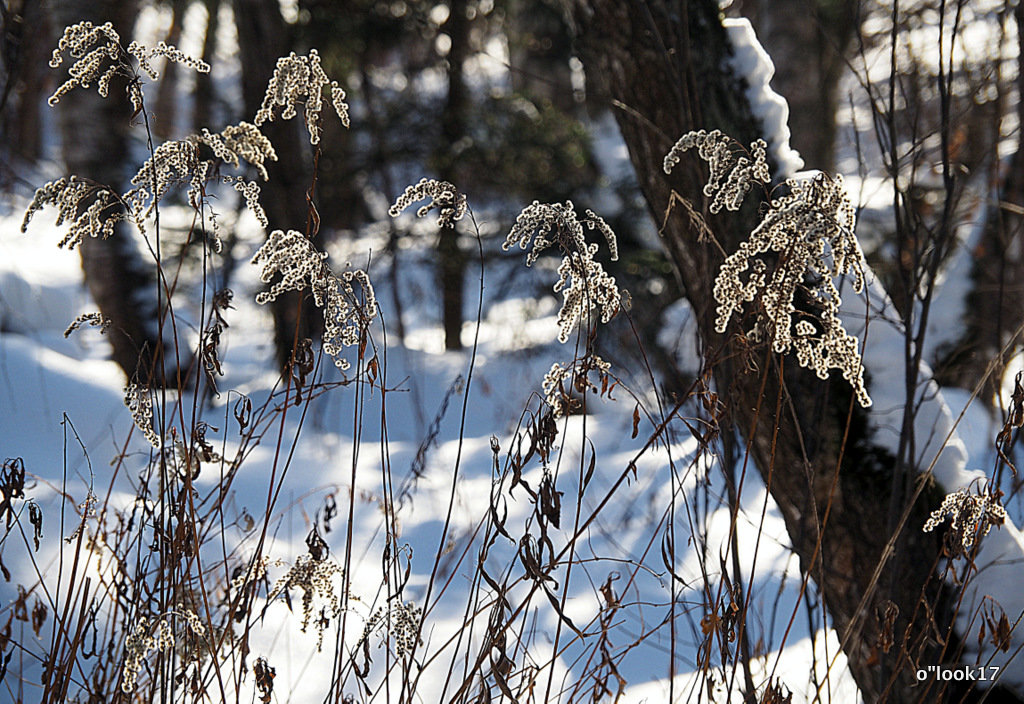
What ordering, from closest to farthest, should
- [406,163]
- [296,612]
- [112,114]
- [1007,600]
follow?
[1007,600], [296,612], [112,114], [406,163]

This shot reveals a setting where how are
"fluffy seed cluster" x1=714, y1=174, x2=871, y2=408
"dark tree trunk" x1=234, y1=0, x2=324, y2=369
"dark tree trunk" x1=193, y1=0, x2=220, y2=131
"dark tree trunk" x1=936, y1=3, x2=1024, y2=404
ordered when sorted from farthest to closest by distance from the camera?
"dark tree trunk" x1=193, y1=0, x2=220, y2=131
"dark tree trunk" x1=936, y1=3, x2=1024, y2=404
"dark tree trunk" x1=234, y1=0, x2=324, y2=369
"fluffy seed cluster" x1=714, y1=174, x2=871, y2=408

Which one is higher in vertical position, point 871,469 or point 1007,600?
point 871,469

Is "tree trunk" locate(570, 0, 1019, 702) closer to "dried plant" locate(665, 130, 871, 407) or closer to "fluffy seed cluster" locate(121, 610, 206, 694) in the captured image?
"dried plant" locate(665, 130, 871, 407)

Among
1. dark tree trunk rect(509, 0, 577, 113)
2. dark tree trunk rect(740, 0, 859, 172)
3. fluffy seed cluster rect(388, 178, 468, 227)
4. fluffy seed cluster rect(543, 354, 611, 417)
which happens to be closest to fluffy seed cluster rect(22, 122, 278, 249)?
fluffy seed cluster rect(388, 178, 468, 227)

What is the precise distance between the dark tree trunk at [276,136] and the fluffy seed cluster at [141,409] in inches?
103

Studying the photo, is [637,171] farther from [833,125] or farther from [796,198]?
[833,125]

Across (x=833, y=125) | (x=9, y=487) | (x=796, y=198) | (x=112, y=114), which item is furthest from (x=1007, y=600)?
(x=833, y=125)

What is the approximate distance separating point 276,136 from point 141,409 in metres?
3.07

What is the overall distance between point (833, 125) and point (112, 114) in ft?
16.0

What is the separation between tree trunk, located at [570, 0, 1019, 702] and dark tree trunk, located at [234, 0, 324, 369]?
7.47 feet

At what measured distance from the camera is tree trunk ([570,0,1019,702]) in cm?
178

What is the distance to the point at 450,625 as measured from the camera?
2.04m

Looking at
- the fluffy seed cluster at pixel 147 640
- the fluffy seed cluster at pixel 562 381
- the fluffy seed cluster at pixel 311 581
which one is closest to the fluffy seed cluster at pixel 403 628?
the fluffy seed cluster at pixel 311 581

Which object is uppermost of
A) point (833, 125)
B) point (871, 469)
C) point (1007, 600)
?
point (833, 125)
